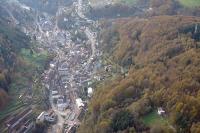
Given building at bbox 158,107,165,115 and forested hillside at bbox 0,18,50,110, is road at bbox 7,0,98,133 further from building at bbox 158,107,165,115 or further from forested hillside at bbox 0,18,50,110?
building at bbox 158,107,165,115

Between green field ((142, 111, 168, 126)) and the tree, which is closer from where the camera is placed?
green field ((142, 111, 168, 126))

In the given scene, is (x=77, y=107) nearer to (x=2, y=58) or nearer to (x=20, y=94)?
(x=20, y=94)

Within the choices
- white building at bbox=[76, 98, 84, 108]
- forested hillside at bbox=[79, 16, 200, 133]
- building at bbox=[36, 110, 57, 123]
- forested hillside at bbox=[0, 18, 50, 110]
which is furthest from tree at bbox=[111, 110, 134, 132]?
forested hillside at bbox=[0, 18, 50, 110]

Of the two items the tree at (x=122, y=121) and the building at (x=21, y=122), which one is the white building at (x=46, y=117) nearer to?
the building at (x=21, y=122)

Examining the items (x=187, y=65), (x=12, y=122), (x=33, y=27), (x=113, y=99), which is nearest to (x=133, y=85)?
(x=113, y=99)

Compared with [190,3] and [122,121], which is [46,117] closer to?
[122,121]

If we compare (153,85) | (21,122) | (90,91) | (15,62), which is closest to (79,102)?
(90,91)

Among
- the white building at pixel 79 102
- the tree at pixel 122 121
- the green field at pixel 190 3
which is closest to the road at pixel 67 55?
the white building at pixel 79 102

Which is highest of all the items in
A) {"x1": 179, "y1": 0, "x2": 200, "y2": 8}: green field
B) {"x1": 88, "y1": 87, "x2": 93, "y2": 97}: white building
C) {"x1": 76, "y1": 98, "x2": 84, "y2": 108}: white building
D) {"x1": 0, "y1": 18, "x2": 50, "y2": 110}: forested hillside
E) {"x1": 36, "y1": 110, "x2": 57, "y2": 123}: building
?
{"x1": 179, "y1": 0, "x2": 200, "y2": 8}: green field
